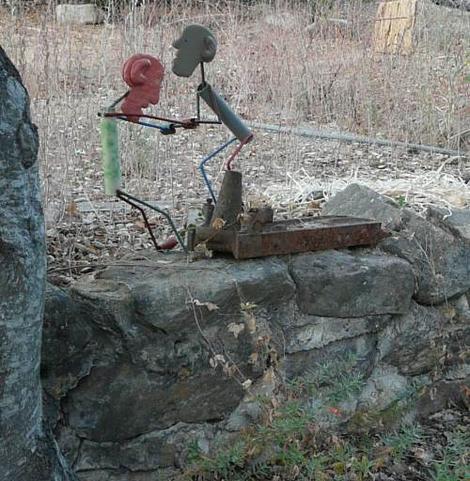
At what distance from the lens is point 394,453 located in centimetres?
221

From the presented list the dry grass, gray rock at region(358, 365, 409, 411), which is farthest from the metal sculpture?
the dry grass

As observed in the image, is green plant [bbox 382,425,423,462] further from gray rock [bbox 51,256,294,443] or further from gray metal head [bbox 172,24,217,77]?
gray metal head [bbox 172,24,217,77]

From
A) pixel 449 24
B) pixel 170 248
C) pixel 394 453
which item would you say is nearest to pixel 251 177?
pixel 170 248

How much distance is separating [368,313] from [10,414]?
46.3 inches

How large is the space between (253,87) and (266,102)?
17 cm

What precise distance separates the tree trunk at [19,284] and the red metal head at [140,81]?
556 millimetres

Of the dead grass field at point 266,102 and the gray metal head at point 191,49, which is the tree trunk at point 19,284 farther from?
the dead grass field at point 266,102

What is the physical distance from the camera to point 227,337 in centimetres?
199

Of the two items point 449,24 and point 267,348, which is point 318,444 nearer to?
point 267,348

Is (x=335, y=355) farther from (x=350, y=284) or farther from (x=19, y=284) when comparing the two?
(x=19, y=284)

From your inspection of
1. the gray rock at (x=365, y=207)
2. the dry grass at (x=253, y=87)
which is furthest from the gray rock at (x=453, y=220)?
the dry grass at (x=253, y=87)

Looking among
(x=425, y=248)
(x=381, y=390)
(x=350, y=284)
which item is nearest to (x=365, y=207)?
(x=425, y=248)

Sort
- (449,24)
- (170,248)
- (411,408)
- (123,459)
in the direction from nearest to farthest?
(123,459)
(170,248)
(411,408)
(449,24)

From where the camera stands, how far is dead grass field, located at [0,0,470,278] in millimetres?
3033
